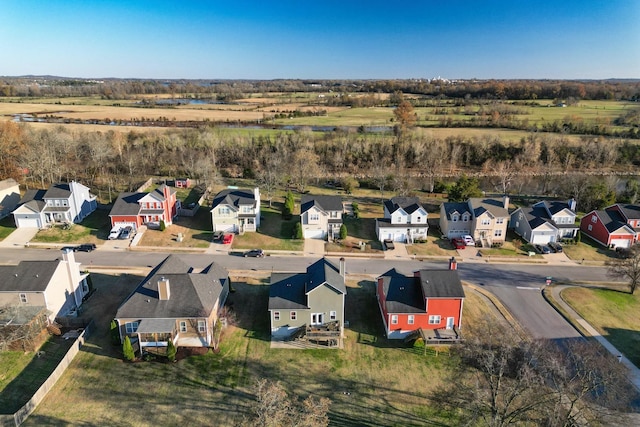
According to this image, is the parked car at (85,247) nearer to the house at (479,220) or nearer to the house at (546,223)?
the house at (479,220)

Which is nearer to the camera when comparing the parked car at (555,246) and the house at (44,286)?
the house at (44,286)

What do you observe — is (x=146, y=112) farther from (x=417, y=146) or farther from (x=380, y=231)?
(x=380, y=231)

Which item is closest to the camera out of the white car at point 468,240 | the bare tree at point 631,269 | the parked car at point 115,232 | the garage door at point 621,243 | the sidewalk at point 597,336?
the sidewalk at point 597,336

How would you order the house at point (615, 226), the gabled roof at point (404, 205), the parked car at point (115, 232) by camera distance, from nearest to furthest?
the parked car at point (115, 232) → the house at point (615, 226) → the gabled roof at point (404, 205)

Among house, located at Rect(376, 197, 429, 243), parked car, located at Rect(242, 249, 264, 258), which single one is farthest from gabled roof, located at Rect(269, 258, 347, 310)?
house, located at Rect(376, 197, 429, 243)

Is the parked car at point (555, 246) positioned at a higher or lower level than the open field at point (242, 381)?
higher

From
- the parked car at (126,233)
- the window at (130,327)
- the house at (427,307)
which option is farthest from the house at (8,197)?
the house at (427,307)

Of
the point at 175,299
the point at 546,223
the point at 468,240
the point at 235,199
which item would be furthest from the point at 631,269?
the point at 235,199

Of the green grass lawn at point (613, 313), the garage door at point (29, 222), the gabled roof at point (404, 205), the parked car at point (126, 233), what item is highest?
the gabled roof at point (404, 205)
